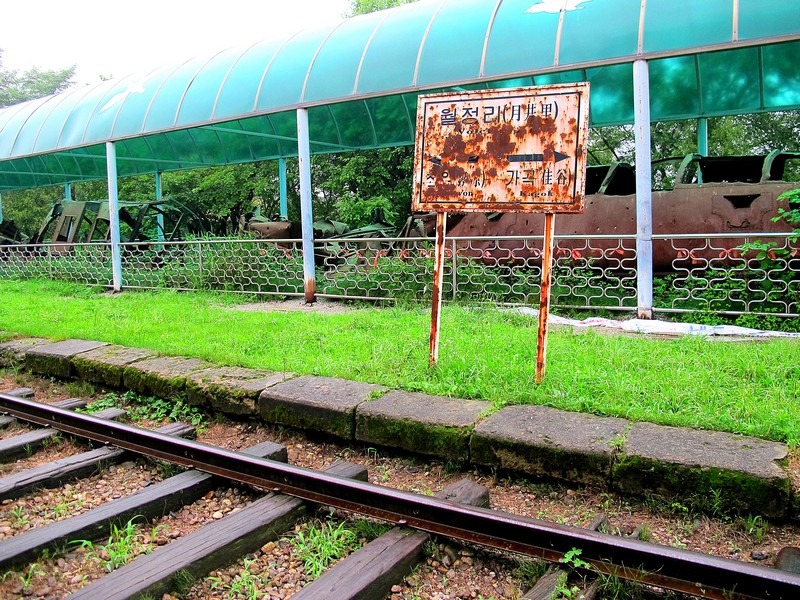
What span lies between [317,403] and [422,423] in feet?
2.42

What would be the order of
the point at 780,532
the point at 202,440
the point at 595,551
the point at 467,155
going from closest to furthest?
the point at 595,551 < the point at 780,532 < the point at 202,440 < the point at 467,155

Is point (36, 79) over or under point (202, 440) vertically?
over

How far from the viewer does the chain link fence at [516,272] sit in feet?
21.5

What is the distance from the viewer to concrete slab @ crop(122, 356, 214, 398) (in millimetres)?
4570

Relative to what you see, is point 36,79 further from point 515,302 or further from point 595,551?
point 595,551

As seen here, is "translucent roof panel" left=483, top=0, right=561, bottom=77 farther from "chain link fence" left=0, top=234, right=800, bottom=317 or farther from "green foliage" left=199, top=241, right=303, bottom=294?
"green foliage" left=199, top=241, right=303, bottom=294

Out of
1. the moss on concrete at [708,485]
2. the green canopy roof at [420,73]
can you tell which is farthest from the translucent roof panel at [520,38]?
the moss on concrete at [708,485]

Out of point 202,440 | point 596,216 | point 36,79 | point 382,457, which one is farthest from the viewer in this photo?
point 36,79

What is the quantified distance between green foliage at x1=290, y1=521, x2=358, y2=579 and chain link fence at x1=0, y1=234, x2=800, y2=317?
501cm

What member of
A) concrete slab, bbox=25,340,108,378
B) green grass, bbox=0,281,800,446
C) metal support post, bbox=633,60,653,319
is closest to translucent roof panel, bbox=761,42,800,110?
metal support post, bbox=633,60,653,319

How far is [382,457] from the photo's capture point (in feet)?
11.9

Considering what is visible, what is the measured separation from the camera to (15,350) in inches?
233

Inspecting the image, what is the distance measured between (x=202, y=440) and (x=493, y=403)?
6.22ft

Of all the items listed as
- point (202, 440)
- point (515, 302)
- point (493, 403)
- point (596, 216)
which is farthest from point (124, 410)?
point (596, 216)
